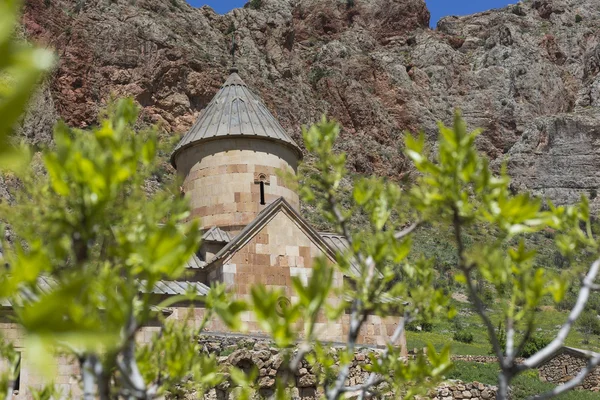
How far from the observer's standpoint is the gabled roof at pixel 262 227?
871 centimetres

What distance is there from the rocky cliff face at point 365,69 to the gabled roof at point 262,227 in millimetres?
18140

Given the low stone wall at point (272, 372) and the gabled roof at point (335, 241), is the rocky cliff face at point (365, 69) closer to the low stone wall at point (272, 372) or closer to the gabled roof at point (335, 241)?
the gabled roof at point (335, 241)

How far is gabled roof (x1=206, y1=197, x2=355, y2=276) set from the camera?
28.6ft

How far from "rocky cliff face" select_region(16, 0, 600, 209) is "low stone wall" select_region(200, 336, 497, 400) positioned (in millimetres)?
19335

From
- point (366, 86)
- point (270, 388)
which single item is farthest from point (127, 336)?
point (366, 86)

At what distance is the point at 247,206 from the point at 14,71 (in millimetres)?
9246

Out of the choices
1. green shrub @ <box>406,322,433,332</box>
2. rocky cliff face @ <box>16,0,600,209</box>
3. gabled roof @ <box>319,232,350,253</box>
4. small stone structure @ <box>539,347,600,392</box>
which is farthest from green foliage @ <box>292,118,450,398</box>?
rocky cliff face @ <box>16,0,600,209</box>

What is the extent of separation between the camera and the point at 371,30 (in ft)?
153

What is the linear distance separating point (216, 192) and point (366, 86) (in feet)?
107

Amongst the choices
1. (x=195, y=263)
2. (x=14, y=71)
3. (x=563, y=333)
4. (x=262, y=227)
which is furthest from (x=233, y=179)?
(x=14, y=71)

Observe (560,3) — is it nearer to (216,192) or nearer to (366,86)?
(366,86)

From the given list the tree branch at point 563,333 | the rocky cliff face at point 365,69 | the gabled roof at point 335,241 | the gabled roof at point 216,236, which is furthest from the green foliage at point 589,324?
the tree branch at point 563,333

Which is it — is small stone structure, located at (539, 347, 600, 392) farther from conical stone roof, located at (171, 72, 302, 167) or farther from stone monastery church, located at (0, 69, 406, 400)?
conical stone roof, located at (171, 72, 302, 167)

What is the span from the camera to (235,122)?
10516mm
